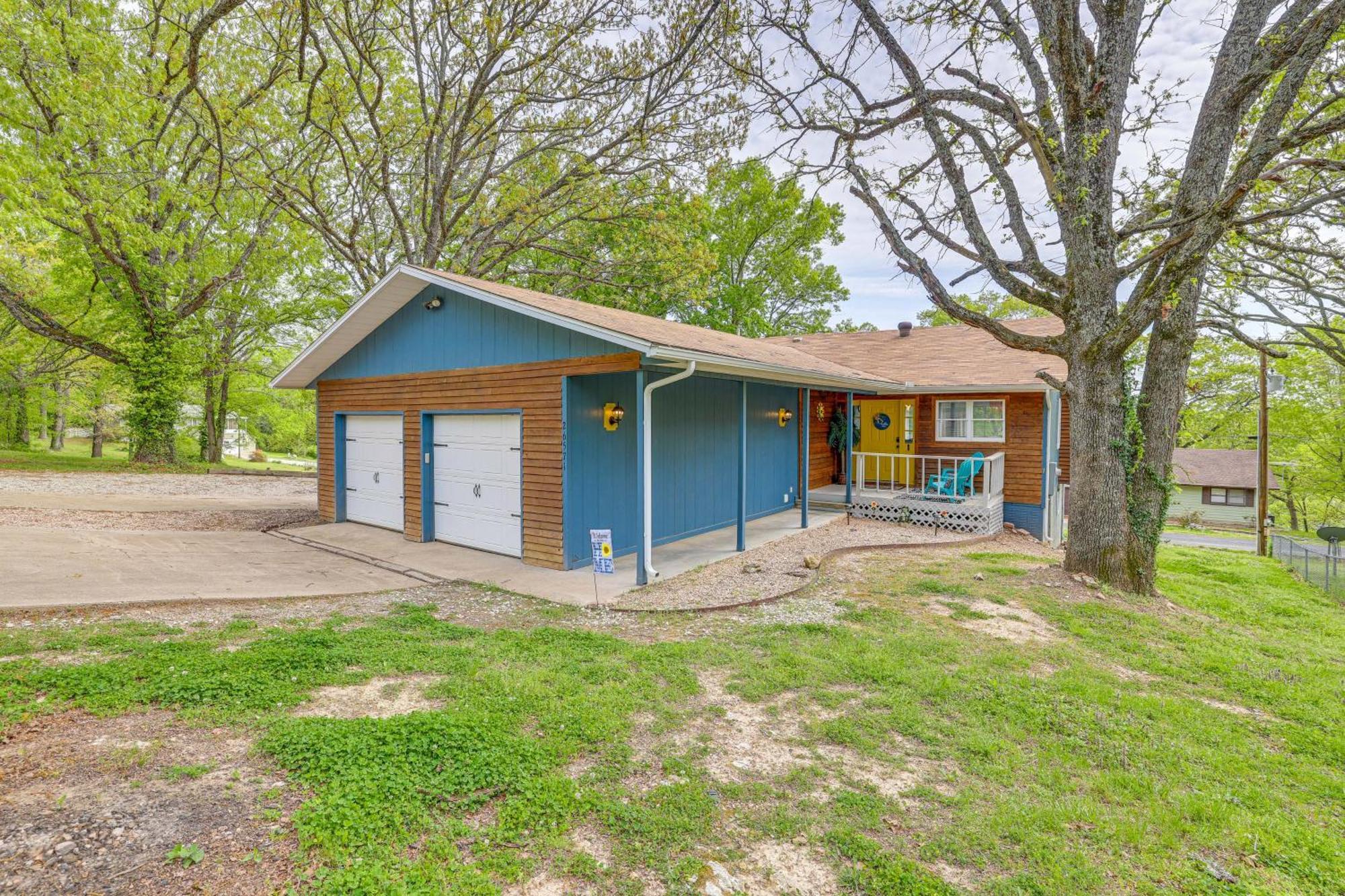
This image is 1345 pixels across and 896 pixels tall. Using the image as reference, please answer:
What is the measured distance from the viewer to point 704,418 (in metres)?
9.29

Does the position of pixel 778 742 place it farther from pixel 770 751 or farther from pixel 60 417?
pixel 60 417

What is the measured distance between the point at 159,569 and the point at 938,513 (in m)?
11.1

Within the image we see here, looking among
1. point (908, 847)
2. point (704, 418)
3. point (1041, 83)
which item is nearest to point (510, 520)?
point (704, 418)

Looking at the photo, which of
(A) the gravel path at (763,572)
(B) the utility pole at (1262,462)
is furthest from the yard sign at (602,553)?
(B) the utility pole at (1262,462)

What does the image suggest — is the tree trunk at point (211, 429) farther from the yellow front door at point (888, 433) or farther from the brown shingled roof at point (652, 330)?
the yellow front door at point (888, 433)

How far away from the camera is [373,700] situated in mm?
3666

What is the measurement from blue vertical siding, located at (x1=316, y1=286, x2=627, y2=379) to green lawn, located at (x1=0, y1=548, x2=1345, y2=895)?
330 cm

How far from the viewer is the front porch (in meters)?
10.5

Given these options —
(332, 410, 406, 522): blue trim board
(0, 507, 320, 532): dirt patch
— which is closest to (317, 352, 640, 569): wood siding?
(332, 410, 406, 522): blue trim board

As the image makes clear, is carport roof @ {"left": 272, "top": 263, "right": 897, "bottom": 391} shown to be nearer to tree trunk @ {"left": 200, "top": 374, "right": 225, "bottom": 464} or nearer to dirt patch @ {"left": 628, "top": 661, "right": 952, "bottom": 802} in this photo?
dirt patch @ {"left": 628, "top": 661, "right": 952, "bottom": 802}

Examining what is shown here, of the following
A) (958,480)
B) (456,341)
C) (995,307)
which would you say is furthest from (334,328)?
(995,307)

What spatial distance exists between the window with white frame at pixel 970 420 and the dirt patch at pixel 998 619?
22.3 feet

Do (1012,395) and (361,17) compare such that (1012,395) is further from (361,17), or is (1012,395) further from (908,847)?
(361,17)

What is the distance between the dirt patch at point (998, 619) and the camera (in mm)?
5211
